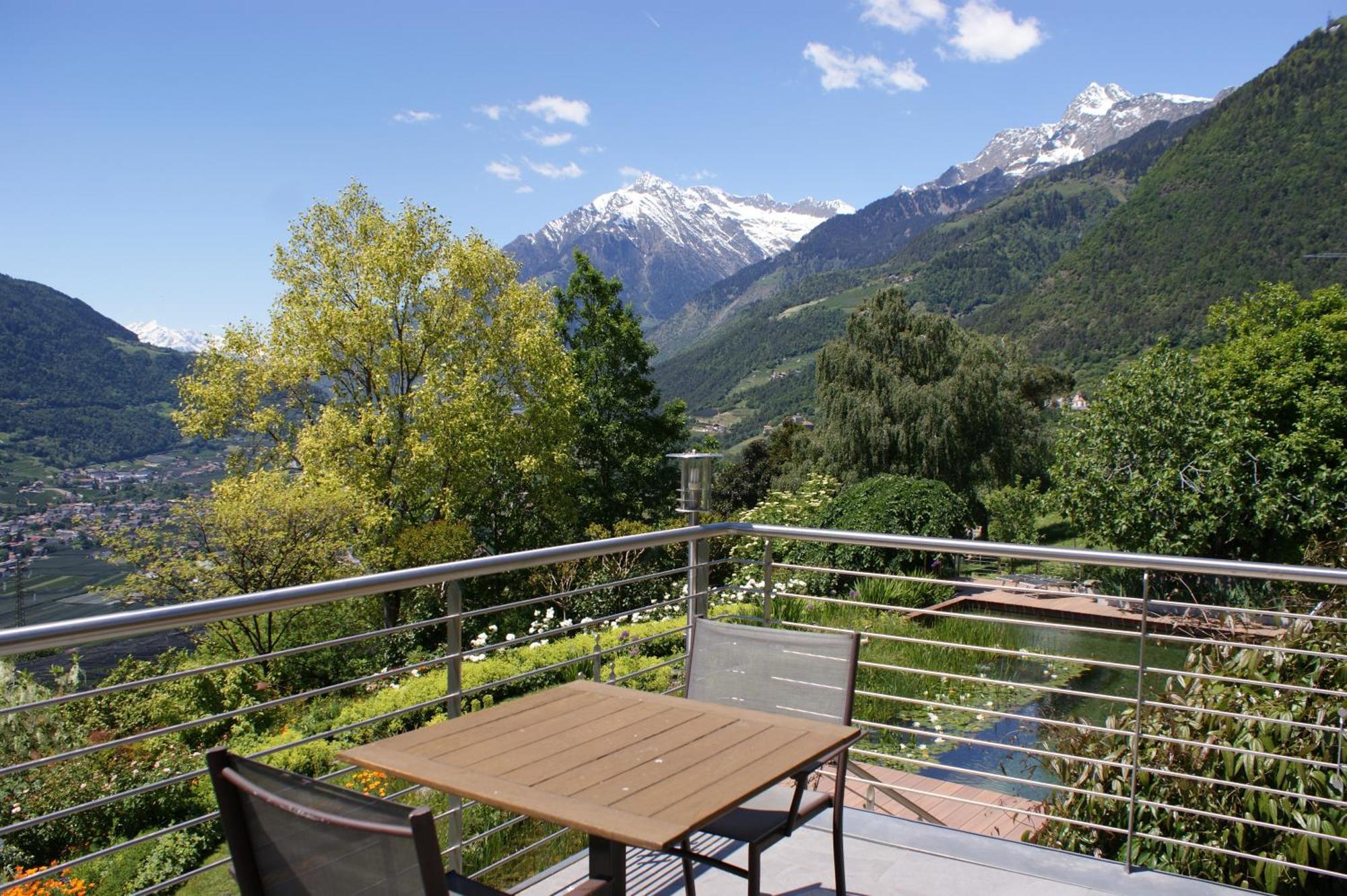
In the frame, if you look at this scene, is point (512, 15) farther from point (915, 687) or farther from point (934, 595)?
point (915, 687)

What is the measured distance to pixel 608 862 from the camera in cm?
196

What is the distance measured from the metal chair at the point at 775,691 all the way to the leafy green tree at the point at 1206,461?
1871 cm

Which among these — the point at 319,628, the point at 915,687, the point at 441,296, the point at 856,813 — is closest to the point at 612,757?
the point at 856,813

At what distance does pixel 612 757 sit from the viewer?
1863mm

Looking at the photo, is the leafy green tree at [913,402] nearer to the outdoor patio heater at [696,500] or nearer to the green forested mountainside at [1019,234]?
the outdoor patio heater at [696,500]

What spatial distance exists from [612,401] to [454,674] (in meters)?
27.7

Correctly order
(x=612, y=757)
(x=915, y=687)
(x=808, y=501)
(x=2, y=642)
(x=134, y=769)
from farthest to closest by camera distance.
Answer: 1. (x=808, y=501)
2. (x=134, y=769)
3. (x=915, y=687)
4. (x=612, y=757)
5. (x=2, y=642)

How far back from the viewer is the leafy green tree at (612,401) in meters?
29.9

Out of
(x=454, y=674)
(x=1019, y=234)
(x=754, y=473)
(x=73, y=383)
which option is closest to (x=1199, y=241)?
(x=754, y=473)

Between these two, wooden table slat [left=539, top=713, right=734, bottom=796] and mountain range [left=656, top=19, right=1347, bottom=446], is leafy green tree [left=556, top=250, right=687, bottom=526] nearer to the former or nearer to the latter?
mountain range [left=656, top=19, right=1347, bottom=446]

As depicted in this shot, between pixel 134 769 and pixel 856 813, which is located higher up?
pixel 856 813

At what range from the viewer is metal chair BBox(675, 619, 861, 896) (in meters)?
2.16

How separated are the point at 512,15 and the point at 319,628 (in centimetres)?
1340

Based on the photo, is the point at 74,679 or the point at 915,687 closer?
the point at 915,687
